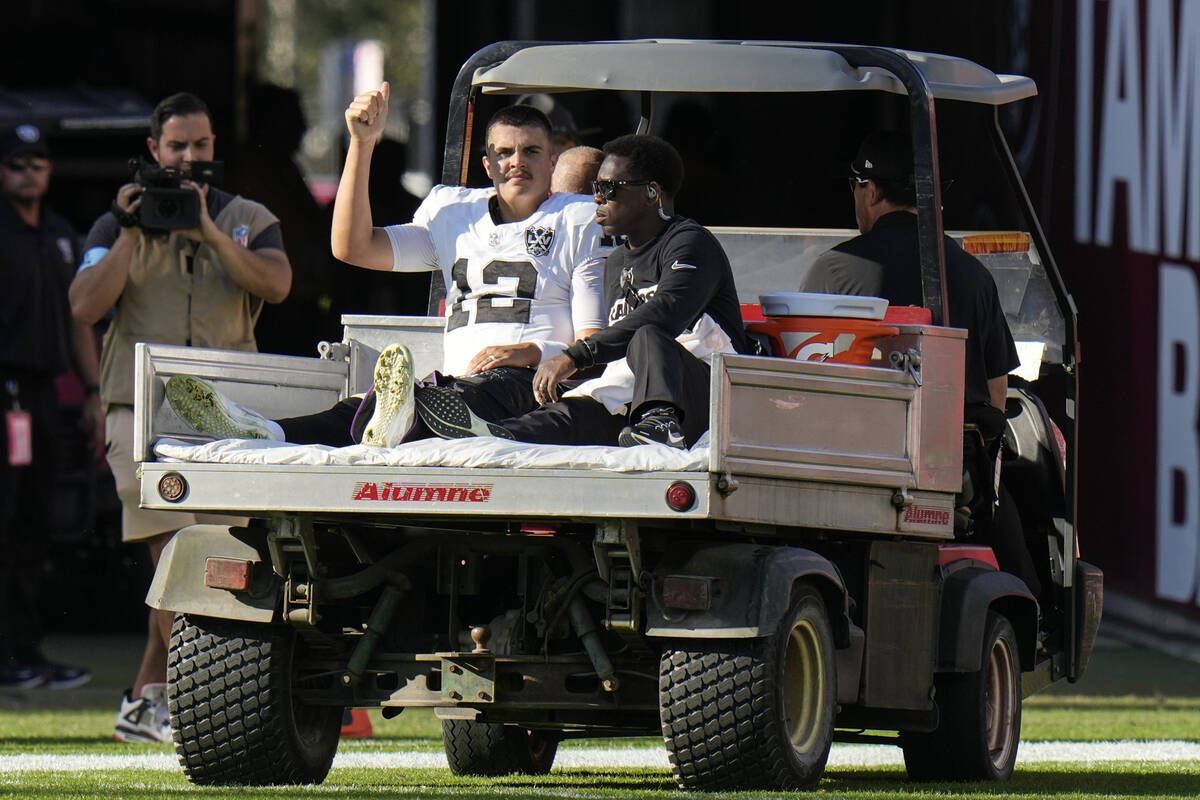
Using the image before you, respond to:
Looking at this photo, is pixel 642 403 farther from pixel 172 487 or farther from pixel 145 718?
pixel 145 718

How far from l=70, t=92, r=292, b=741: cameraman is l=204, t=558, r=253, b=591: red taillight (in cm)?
259

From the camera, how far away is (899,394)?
24.7 ft

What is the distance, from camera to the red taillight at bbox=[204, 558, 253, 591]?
24.4 ft

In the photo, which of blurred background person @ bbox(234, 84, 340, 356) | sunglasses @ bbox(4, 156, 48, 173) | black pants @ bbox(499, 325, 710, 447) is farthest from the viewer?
blurred background person @ bbox(234, 84, 340, 356)

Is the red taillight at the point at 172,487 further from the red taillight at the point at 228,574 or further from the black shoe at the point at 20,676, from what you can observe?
the black shoe at the point at 20,676

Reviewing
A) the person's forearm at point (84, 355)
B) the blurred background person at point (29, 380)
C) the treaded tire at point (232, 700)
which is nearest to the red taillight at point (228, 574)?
the treaded tire at point (232, 700)

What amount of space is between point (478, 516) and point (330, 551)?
676mm

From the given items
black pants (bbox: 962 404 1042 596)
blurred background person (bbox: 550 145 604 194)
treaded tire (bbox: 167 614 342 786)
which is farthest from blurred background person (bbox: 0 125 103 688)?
black pants (bbox: 962 404 1042 596)


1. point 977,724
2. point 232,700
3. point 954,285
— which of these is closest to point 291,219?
point 954,285

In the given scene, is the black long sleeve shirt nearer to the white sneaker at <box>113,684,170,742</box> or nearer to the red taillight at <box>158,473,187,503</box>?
the red taillight at <box>158,473,187,503</box>

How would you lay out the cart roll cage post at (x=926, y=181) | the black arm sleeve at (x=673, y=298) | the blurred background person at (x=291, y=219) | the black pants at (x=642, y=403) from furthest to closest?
the blurred background person at (x=291, y=219), the cart roll cage post at (x=926, y=181), the black arm sleeve at (x=673, y=298), the black pants at (x=642, y=403)

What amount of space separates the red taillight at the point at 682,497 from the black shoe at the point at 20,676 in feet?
20.1

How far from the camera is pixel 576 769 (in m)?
9.05

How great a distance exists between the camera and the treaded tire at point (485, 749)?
870cm
